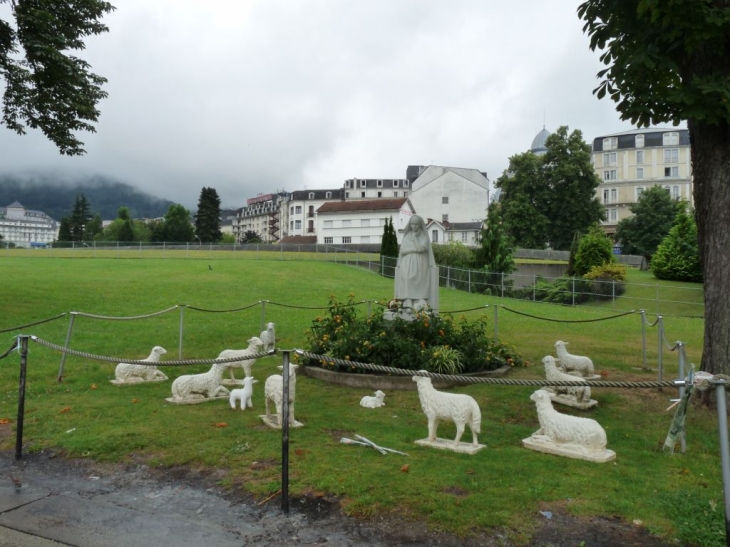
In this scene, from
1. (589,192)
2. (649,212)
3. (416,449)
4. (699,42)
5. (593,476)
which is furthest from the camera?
(649,212)

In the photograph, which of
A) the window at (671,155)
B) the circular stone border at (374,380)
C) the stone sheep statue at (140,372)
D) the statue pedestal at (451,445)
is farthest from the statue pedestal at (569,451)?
the window at (671,155)

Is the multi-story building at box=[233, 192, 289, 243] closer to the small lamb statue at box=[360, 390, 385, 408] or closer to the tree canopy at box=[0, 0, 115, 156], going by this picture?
the tree canopy at box=[0, 0, 115, 156]

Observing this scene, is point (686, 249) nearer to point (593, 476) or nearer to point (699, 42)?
point (699, 42)

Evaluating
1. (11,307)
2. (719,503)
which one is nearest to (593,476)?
(719,503)

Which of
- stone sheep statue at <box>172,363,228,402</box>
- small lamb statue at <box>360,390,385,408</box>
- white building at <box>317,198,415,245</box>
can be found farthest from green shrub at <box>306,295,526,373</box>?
white building at <box>317,198,415,245</box>

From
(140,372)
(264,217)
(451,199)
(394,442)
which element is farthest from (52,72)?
Result: (264,217)

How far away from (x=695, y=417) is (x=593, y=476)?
311cm

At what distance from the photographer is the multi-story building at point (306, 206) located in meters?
108

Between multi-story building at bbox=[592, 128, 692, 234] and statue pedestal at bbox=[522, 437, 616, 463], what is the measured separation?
3489 inches

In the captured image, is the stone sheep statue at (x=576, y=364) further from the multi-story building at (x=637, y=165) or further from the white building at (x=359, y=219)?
the multi-story building at (x=637, y=165)

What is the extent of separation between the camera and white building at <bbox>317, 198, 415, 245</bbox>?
7606 cm

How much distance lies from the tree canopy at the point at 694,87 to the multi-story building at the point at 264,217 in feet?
394

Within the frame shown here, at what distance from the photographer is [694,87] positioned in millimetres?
7488

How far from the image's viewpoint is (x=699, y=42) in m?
7.47
